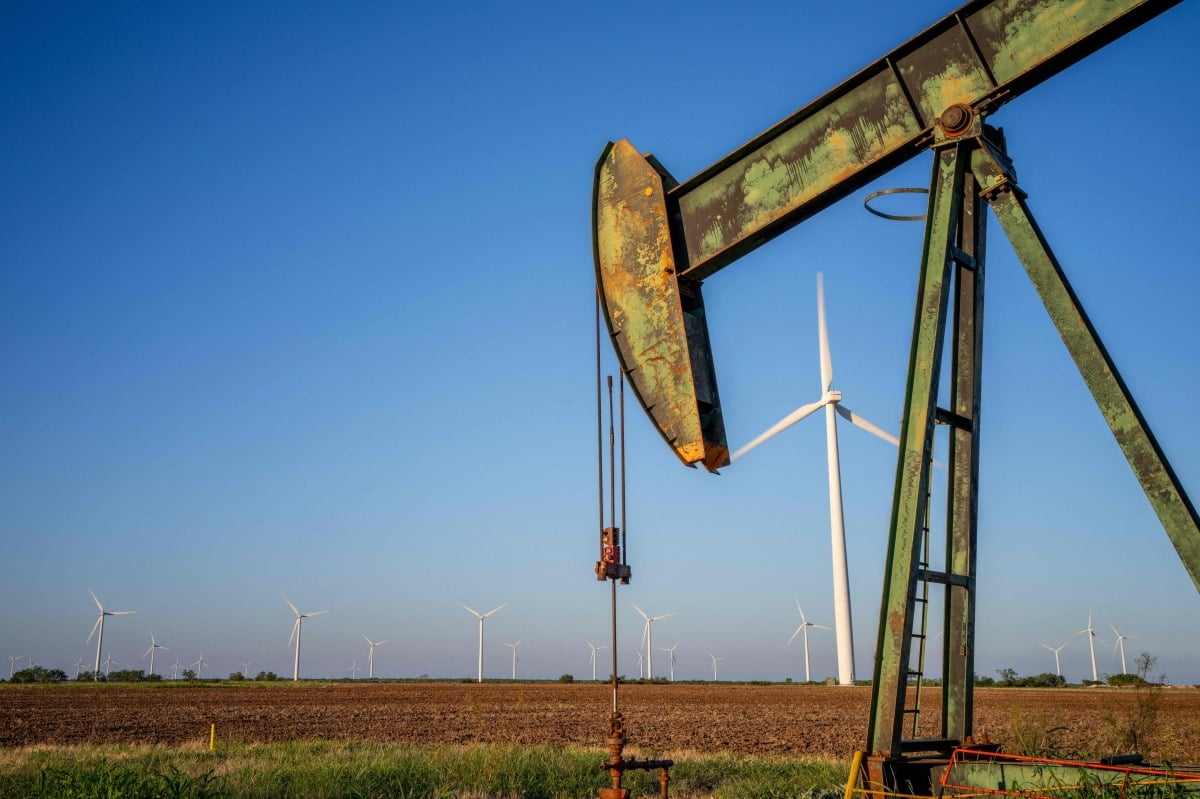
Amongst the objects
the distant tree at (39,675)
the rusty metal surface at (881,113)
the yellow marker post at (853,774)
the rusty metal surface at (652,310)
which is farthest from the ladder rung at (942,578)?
the distant tree at (39,675)

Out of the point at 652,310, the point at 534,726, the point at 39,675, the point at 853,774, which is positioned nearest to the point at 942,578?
the point at 853,774

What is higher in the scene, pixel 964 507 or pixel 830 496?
pixel 830 496

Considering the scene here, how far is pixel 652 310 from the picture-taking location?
512 cm

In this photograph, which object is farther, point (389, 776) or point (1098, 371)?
point (389, 776)

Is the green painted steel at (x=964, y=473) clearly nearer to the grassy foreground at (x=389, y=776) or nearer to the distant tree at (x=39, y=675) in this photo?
the grassy foreground at (x=389, y=776)

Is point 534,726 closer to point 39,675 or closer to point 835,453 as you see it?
point 835,453

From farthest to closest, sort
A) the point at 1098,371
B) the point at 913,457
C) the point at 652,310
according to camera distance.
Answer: the point at 652,310 → the point at 913,457 → the point at 1098,371

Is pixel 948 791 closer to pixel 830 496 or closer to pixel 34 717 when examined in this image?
pixel 830 496

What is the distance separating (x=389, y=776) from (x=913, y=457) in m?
6.36

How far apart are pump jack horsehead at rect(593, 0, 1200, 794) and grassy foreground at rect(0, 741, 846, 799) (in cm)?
274

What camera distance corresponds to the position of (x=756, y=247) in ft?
16.7

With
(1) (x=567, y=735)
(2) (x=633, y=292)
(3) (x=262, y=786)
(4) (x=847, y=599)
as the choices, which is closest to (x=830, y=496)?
(4) (x=847, y=599)

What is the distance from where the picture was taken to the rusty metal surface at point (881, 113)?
4.11m

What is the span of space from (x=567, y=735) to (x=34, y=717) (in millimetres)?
16431
